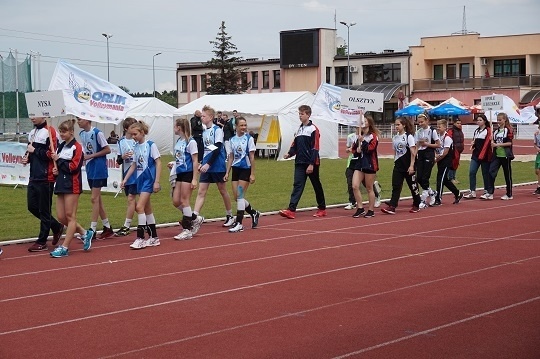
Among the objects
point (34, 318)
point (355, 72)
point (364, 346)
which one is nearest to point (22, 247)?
point (34, 318)

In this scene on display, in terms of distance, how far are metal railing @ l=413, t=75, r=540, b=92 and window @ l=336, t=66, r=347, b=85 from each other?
7674 millimetres

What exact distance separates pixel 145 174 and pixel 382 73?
2907 inches

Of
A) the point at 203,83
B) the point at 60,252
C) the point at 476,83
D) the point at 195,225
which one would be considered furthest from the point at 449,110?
the point at 60,252

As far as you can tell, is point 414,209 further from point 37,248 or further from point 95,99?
point 37,248

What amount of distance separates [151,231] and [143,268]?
1.93 m

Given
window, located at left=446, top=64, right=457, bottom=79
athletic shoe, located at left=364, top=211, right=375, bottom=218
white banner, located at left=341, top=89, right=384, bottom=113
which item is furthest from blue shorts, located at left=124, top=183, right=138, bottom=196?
window, located at left=446, top=64, right=457, bottom=79

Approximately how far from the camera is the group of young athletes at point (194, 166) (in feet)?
40.9

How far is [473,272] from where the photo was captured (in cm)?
1034

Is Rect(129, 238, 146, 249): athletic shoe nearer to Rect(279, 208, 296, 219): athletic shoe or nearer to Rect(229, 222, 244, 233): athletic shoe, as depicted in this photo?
Rect(229, 222, 244, 233): athletic shoe

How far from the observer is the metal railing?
250 ft

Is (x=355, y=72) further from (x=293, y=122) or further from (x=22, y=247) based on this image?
(x=22, y=247)

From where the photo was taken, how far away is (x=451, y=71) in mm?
83312

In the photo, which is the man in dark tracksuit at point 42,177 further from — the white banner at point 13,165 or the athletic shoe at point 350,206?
the white banner at point 13,165

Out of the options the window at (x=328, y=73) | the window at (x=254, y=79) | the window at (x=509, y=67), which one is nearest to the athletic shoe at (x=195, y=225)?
the window at (x=509, y=67)
